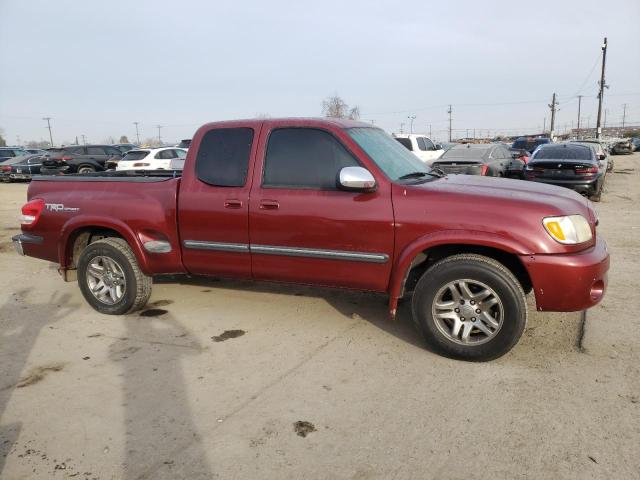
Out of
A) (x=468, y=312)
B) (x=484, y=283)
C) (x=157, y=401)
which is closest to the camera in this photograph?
(x=157, y=401)

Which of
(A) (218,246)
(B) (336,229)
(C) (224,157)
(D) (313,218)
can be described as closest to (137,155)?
(C) (224,157)

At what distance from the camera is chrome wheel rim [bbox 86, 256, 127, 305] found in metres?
4.74

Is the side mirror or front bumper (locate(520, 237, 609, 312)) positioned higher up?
the side mirror

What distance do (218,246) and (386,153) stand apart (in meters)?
1.67

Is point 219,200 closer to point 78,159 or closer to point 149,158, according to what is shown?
point 149,158

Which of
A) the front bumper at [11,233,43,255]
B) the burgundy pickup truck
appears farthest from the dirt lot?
the front bumper at [11,233,43,255]

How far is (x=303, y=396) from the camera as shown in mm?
Answer: 3186

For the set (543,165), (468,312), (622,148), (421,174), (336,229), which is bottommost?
(622,148)

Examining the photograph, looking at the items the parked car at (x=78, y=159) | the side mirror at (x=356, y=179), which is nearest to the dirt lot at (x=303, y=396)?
the side mirror at (x=356, y=179)

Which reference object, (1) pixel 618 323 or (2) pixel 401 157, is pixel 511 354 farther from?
(2) pixel 401 157

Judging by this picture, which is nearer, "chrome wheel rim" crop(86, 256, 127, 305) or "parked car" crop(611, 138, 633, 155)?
"chrome wheel rim" crop(86, 256, 127, 305)

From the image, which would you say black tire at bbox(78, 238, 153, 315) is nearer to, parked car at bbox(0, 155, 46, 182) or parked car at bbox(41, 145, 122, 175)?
parked car at bbox(41, 145, 122, 175)

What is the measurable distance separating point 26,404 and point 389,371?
244cm

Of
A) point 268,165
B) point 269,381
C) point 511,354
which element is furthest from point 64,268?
point 511,354
